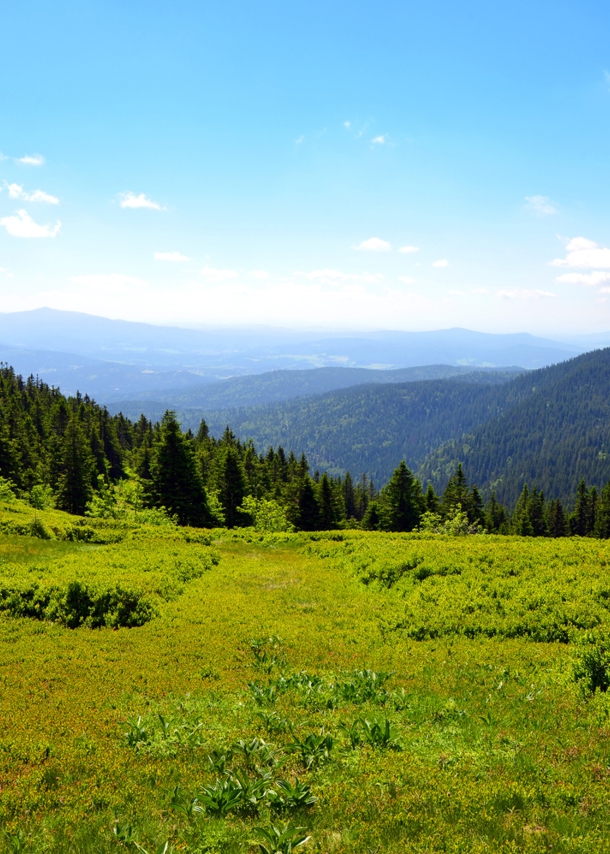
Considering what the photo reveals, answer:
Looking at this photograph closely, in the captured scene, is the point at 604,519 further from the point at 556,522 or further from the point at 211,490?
the point at 211,490

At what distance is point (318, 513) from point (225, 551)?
34260mm

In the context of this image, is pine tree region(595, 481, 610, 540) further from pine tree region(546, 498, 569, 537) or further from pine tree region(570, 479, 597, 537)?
pine tree region(546, 498, 569, 537)

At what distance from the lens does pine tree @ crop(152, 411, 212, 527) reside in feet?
163

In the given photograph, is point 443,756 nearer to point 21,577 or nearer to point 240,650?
point 240,650

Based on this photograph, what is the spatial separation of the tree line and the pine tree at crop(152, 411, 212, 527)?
0.11 metres

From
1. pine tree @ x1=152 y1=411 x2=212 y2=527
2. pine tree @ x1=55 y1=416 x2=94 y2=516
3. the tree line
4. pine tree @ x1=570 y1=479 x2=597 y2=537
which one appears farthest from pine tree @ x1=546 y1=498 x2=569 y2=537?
pine tree @ x1=55 y1=416 x2=94 y2=516

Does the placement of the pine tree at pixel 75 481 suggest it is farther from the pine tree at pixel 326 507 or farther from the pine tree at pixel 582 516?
the pine tree at pixel 582 516

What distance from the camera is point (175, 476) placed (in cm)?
5000

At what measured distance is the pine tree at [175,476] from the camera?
163 ft

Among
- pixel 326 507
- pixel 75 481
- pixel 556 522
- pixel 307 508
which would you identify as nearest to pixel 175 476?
pixel 75 481

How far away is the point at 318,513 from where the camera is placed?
62719 millimetres

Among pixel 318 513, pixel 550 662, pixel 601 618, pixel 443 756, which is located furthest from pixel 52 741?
pixel 318 513

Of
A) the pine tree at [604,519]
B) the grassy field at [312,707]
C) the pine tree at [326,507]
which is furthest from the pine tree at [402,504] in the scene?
the pine tree at [604,519]

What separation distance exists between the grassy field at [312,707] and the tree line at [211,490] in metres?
28.5
